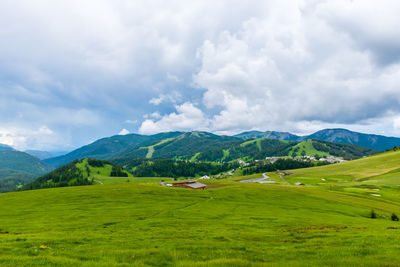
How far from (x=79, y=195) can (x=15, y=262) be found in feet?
218

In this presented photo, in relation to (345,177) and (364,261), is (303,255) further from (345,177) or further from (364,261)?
(345,177)

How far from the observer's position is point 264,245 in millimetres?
19922

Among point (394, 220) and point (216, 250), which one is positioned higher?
point (216, 250)

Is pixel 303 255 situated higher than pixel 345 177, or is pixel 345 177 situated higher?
pixel 303 255

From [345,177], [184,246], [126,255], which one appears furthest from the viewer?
[345,177]

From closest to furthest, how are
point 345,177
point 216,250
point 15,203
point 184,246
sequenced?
point 216,250, point 184,246, point 15,203, point 345,177

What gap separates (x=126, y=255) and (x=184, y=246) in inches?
213

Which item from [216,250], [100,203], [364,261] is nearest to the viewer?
[364,261]

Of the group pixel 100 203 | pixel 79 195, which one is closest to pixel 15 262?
pixel 100 203

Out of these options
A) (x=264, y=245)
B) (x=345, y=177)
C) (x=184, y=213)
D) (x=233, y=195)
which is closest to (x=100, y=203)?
(x=184, y=213)

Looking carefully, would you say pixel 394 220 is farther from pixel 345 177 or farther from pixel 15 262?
pixel 345 177

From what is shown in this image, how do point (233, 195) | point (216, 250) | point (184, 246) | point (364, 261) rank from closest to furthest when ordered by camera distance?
point (364, 261), point (216, 250), point (184, 246), point (233, 195)

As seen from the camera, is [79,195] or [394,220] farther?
[79,195]

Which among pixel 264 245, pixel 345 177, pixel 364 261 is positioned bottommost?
pixel 345 177
